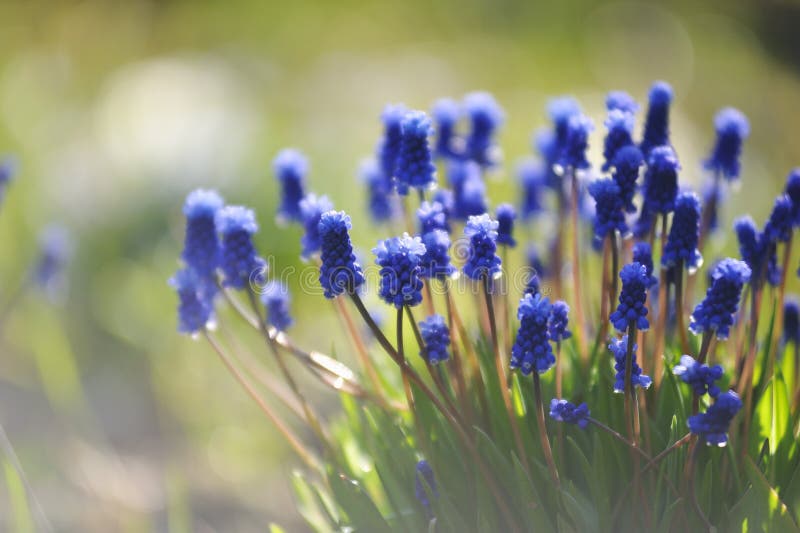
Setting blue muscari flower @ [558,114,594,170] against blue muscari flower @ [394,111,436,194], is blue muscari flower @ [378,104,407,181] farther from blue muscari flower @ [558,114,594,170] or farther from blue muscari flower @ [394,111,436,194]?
blue muscari flower @ [558,114,594,170]

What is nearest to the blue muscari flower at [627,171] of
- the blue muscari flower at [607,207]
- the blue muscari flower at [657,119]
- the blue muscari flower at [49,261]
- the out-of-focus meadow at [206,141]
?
the blue muscari flower at [607,207]

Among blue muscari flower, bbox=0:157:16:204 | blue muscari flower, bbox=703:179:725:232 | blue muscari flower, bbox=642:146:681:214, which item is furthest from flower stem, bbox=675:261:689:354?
blue muscari flower, bbox=0:157:16:204

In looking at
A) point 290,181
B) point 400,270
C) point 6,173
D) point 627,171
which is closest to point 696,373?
point 627,171

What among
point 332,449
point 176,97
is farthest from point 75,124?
point 332,449

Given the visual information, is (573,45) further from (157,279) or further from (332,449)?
(332,449)

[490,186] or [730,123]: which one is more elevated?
[490,186]

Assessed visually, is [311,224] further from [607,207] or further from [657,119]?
[657,119]
